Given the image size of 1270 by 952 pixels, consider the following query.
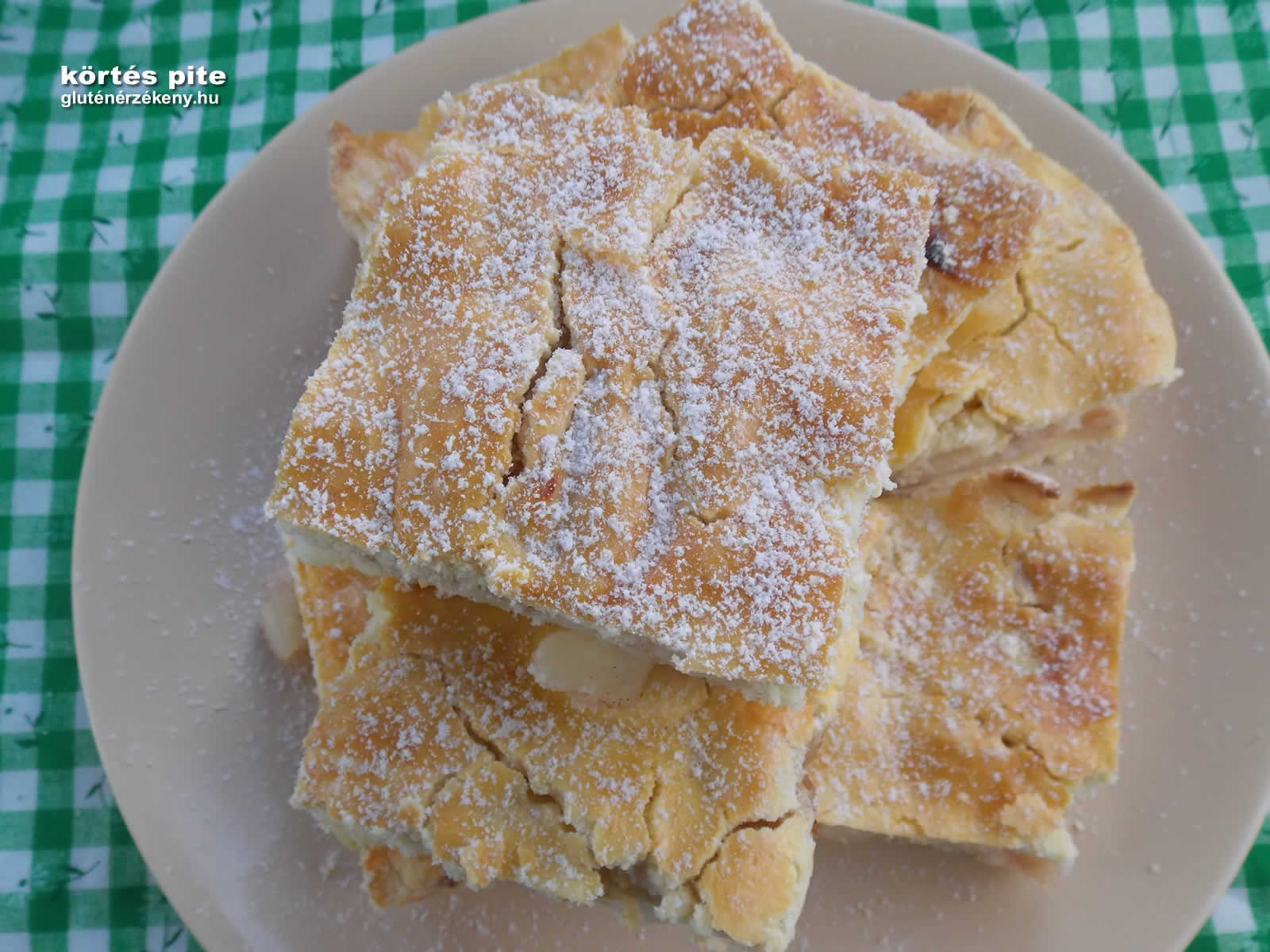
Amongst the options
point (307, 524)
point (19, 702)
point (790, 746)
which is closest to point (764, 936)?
point (790, 746)

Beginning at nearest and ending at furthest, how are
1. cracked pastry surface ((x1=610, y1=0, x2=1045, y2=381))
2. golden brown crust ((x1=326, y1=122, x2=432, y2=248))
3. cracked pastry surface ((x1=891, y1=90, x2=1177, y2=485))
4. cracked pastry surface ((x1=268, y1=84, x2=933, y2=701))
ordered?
cracked pastry surface ((x1=268, y1=84, x2=933, y2=701)) → cracked pastry surface ((x1=610, y1=0, x2=1045, y2=381)) → cracked pastry surface ((x1=891, y1=90, x2=1177, y2=485)) → golden brown crust ((x1=326, y1=122, x2=432, y2=248))

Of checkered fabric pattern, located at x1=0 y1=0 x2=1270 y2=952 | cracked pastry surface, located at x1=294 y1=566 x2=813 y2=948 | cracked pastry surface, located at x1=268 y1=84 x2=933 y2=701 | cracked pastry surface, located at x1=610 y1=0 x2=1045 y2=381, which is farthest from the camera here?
checkered fabric pattern, located at x1=0 y1=0 x2=1270 y2=952

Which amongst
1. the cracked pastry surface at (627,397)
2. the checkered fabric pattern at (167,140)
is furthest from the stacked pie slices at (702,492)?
the checkered fabric pattern at (167,140)

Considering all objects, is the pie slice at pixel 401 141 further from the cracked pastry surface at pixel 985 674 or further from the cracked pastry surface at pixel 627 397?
the cracked pastry surface at pixel 985 674

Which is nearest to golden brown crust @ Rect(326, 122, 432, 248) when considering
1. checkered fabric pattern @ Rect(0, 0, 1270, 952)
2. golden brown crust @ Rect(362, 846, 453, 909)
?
checkered fabric pattern @ Rect(0, 0, 1270, 952)

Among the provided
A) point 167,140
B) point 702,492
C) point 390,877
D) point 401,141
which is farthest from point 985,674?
point 167,140

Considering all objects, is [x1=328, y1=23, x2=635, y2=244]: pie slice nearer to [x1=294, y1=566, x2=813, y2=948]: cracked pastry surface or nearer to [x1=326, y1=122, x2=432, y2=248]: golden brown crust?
[x1=326, y1=122, x2=432, y2=248]: golden brown crust
